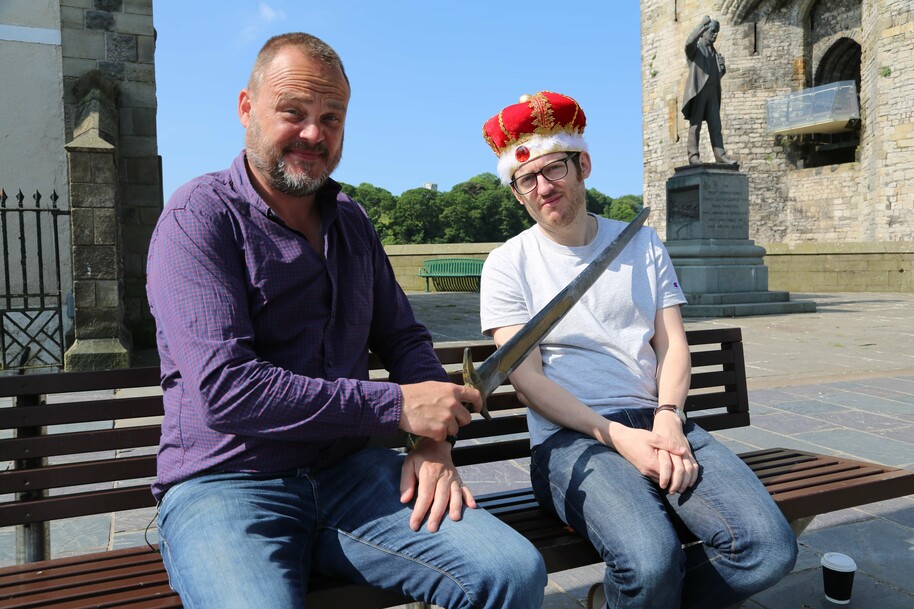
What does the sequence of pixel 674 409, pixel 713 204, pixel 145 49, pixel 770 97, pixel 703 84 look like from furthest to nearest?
pixel 770 97
pixel 703 84
pixel 713 204
pixel 145 49
pixel 674 409

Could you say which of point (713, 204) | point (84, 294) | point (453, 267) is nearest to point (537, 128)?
point (84, 294)

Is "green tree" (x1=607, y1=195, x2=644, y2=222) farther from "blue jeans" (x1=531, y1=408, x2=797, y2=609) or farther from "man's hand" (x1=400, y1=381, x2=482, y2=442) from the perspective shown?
"man's hand" (x1=400, y1=381, x2=482, y2=442)

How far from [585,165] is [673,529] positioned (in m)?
1.24

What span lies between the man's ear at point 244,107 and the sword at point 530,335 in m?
0.86

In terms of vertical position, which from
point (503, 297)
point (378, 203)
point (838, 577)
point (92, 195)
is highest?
point (378, 203)

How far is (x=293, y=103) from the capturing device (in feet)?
6.57

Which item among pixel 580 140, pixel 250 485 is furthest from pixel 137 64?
pixel 250 485

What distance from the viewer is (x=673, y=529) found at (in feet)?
6.61

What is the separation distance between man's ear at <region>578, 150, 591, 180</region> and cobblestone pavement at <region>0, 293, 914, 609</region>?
144 cm

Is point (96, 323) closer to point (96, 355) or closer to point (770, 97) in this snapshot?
point (96, 355)

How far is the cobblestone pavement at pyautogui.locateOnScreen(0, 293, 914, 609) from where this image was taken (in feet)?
8.99

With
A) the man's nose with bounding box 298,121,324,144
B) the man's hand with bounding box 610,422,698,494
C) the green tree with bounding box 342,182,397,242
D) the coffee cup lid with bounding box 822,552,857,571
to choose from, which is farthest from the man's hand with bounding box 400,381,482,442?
the green tree with bounding box 342,182,397,242

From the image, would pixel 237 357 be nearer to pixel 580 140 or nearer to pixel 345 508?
pixel 345 508

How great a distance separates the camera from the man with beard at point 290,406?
1732 mm
